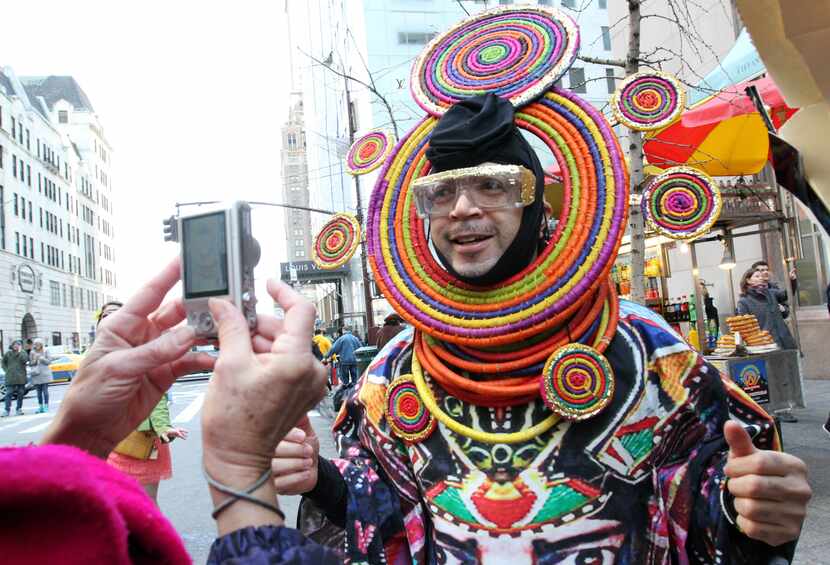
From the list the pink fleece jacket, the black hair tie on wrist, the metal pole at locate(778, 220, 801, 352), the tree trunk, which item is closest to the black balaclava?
the black hair tie on wrist

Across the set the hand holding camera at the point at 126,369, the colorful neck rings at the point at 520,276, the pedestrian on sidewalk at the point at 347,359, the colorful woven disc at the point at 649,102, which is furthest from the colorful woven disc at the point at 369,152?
the pedestrian on sidewalk at the point at 347,359

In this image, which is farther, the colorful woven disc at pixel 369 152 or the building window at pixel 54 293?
the building window at pixel 54 293

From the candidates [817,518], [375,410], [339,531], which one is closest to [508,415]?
[375,410]

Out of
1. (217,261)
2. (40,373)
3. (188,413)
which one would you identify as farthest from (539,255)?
(40,373)

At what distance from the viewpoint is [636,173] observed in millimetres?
5062

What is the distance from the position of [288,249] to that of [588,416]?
393 feet

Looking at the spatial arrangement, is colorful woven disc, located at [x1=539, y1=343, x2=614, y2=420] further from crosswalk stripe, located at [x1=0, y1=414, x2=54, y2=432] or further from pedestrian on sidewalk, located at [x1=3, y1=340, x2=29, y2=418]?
pedestrian on sidewalk, located at [x1=3, y1=340, x2=29, y2=418]

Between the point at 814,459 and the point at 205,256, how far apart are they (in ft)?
19.0

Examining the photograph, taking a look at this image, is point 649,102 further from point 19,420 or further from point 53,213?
point 53,213

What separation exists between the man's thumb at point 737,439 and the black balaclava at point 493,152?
0.73 m

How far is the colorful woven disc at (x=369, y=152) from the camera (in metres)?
2.33

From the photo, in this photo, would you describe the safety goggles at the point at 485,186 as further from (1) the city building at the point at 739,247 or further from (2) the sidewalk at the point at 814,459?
(1) the city building at the point at 739,247

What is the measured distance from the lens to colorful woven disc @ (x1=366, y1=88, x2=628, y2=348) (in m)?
1.77

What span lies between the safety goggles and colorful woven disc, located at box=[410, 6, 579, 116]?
1.00ft
